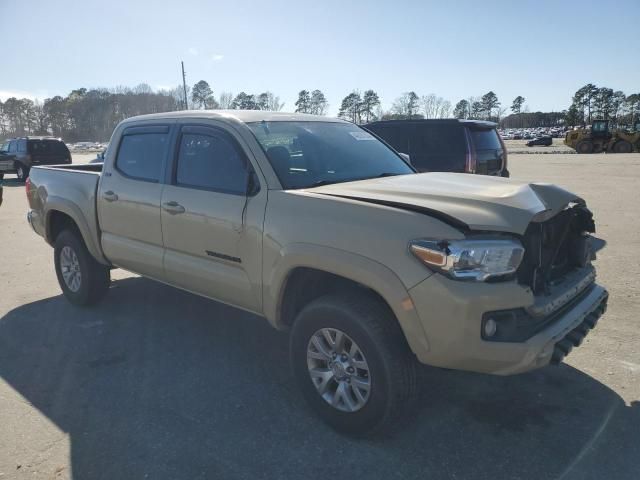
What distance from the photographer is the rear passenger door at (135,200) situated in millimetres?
4312

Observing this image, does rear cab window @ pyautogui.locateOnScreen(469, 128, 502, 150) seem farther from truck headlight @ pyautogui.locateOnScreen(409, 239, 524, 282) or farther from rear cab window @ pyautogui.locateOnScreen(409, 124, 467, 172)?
truck headlight @ pyautogui.locateOnScreen(409, 239, 524, 282)

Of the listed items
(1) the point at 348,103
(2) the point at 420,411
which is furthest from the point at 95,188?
(1) the point at 348,103

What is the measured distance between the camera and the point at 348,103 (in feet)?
431

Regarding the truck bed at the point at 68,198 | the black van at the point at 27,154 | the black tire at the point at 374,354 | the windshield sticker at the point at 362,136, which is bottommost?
the black van at the point at 27,154

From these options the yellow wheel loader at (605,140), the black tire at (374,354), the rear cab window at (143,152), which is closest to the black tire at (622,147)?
the yellow wheel loader at (605,140)

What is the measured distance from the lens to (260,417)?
3.33 meters

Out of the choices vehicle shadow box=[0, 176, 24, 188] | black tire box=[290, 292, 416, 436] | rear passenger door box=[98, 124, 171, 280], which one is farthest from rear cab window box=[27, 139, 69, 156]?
black tire box=[290, 292, 416, 436]

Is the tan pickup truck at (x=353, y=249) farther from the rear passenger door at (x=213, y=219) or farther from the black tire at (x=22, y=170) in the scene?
the black tire at (x=22, y=170)

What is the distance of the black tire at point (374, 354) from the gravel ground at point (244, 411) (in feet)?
0.58

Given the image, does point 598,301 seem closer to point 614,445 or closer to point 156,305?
point 614,445

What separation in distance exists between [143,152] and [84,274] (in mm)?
1556

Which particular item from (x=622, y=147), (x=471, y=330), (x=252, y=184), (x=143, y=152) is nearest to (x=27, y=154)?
(x=143, y=152)

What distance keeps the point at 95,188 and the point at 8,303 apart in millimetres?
1894

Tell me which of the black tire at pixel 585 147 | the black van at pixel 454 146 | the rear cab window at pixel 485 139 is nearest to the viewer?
the black van at pixel 454 146
